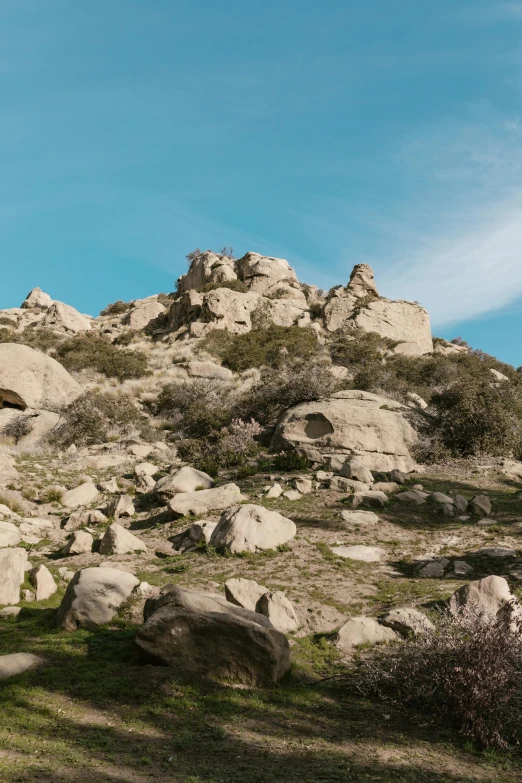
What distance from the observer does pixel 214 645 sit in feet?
20.3

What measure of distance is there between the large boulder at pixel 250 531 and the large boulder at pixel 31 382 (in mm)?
14015

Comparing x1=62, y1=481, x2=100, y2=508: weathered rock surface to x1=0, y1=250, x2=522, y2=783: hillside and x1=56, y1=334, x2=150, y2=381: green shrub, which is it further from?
x1=56, y1=334, x2=150, y2=381: green shrub

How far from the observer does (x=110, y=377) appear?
103ft

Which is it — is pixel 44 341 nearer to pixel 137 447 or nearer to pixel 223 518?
pixel 137 447

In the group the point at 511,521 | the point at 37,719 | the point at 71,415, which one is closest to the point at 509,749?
the point at 37,719

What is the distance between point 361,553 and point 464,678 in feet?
Result: 16.7

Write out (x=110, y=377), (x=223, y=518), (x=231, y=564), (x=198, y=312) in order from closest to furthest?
(x=231, y=564) → (x=223, y=518) → (x=110, y=377) → (x=198, y=312)

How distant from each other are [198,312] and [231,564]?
34382 millimetres

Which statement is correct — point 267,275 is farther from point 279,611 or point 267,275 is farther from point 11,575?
point 279,611

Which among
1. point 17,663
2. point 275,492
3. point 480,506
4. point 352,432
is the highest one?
point 352,432

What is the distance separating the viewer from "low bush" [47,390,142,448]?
20641mm

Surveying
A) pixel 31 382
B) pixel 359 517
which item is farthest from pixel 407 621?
pixel 31 382

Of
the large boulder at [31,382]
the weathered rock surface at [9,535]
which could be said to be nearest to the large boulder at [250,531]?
the weathered rock surface at [9,535]

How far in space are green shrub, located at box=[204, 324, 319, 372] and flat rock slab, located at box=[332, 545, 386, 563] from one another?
21419 mm
